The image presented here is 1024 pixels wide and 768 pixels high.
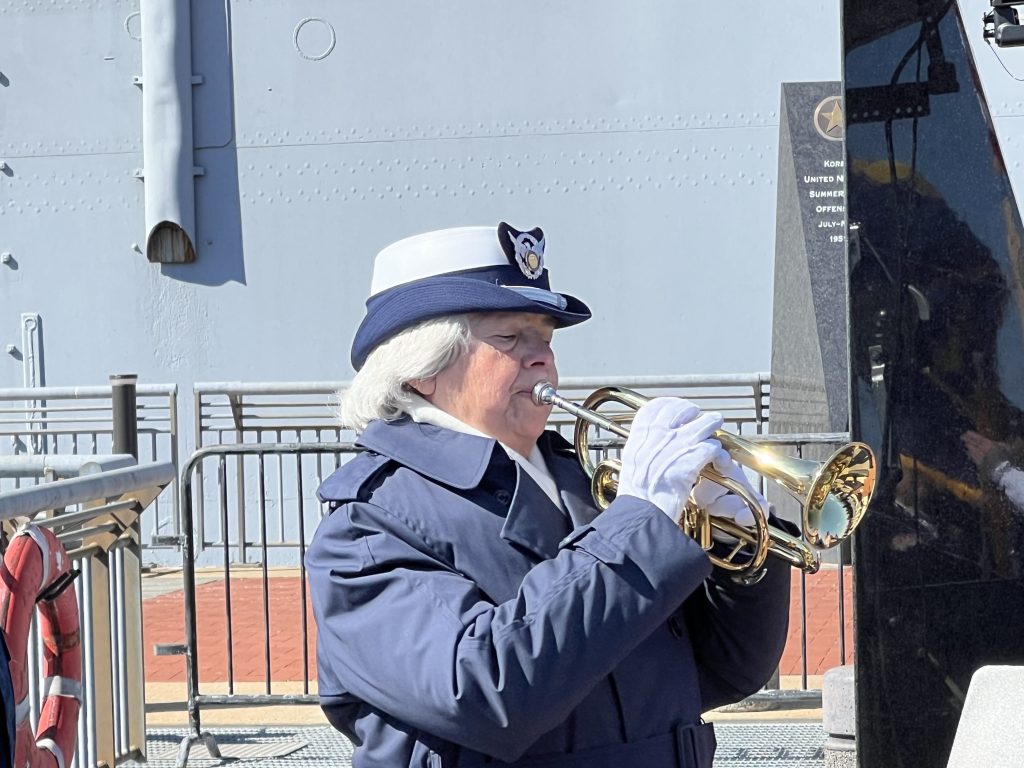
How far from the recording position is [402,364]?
2.37m

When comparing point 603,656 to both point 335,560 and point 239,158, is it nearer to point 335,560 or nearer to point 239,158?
point 335,560

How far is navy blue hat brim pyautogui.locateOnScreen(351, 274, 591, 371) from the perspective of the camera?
7.66 feet

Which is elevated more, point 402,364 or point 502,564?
point 402,364

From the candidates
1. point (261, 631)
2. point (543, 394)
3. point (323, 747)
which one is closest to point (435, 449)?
point (543, 394)

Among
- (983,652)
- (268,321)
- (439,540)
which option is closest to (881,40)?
(983,652)

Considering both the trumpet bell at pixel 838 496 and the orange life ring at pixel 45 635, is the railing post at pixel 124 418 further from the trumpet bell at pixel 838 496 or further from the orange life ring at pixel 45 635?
the trumpet bell at pixel 838 496

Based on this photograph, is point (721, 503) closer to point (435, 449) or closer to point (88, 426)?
point (435, 449)

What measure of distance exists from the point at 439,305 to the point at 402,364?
12 centimetres

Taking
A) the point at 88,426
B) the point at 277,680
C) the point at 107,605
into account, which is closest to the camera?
the point at 107,605

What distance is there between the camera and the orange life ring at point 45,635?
10.8ft

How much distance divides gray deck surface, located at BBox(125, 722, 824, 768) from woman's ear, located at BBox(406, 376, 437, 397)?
3440 millimetres

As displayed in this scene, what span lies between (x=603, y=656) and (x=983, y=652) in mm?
2308

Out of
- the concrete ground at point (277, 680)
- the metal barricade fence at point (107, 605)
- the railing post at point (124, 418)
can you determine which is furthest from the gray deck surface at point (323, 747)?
the railing post at point (124, 418)

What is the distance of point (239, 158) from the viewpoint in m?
10.8
